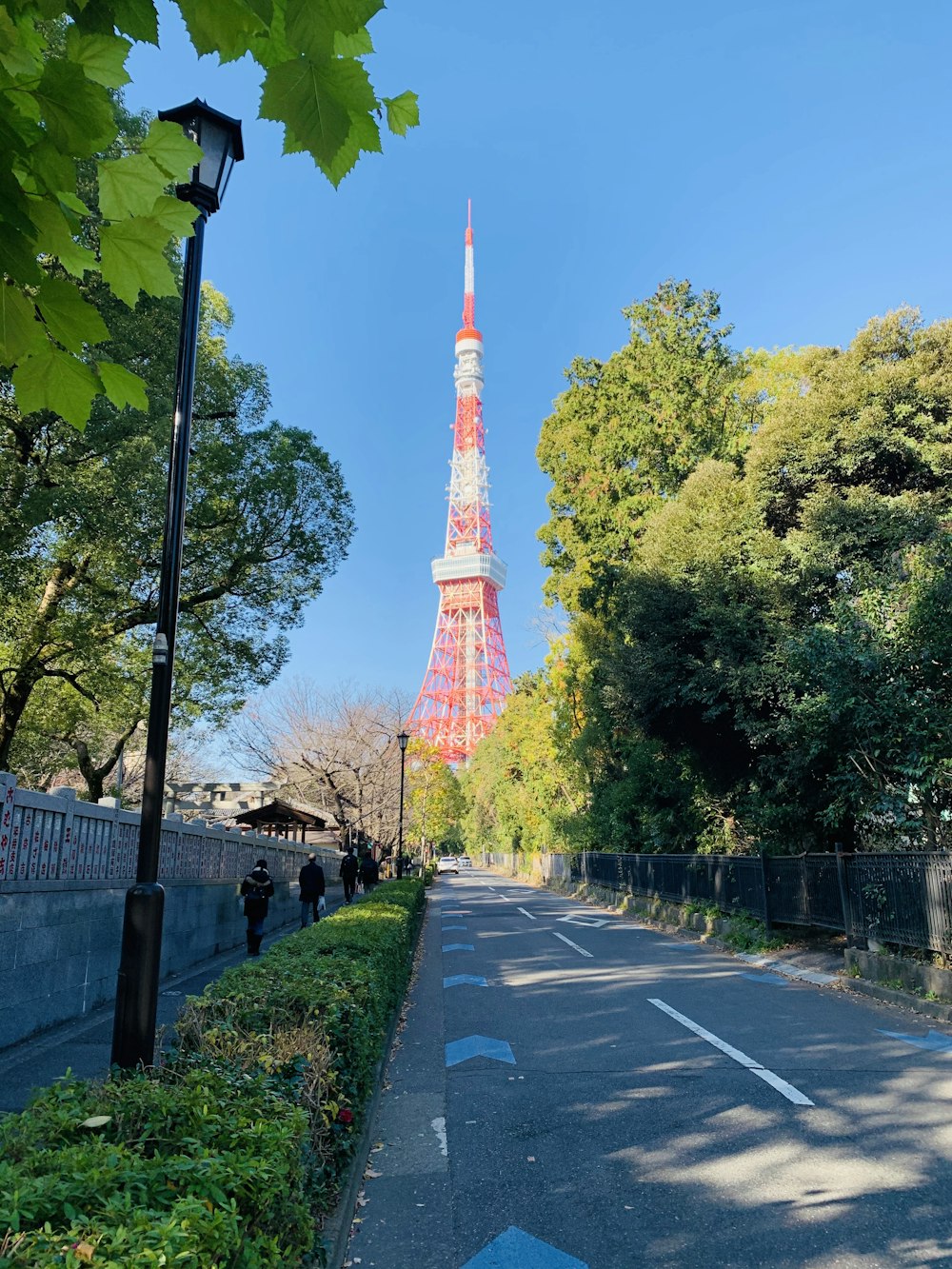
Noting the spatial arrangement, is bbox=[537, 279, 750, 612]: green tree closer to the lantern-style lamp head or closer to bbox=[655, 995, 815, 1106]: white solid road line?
bbox=[655, 995, 815, 1106]: white solid road line

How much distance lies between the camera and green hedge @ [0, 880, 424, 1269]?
5.49ft

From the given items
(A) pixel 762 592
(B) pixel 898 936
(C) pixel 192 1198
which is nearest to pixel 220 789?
(A) pixel 762 592

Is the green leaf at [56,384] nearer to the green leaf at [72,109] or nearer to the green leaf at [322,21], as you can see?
the green leaf at [72,109]

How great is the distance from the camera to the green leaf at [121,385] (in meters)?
2.30

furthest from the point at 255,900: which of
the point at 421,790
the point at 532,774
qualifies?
the point at 421,790

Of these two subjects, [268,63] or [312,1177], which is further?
[312,1177]

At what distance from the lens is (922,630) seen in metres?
10.3

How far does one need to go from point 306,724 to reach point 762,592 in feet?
84.2

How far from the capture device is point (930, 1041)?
7312 mm

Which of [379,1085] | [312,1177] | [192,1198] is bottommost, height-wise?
[379,1085]

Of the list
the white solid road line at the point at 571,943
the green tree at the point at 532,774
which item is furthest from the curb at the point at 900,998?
the green tree at the point at 532,774

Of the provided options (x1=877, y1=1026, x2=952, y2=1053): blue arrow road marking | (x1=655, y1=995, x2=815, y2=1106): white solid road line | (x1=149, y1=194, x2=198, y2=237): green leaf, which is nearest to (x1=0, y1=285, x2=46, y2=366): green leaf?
(x1=149, y1=194, x2=198, y2=237): green leaf

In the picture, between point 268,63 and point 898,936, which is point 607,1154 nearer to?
point 268,63

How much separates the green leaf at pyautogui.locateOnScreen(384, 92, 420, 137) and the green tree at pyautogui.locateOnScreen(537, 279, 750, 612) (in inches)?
753
